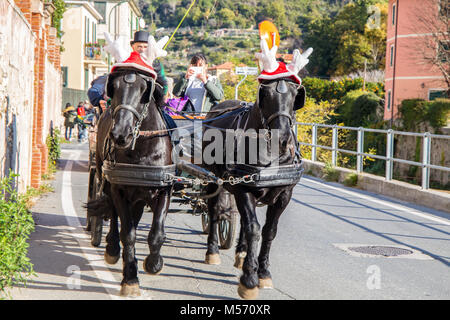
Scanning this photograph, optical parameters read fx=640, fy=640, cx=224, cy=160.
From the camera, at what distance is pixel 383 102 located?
181 ft

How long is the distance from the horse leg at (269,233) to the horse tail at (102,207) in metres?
1.71

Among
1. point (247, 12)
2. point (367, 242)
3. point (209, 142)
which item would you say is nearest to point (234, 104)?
point (209, 142)

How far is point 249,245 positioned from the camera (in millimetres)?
6062

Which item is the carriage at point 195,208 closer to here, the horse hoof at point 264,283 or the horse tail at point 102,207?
the horse tail at point 102,207

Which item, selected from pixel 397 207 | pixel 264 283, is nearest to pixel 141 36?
pixel 264 283

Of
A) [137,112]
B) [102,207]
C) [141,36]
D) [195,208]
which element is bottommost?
[195,208]

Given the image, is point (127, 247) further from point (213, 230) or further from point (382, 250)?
point (382, 250)

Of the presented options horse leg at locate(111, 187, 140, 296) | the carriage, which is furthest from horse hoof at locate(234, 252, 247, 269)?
horse leg at locate(111, 187, 140, 296)

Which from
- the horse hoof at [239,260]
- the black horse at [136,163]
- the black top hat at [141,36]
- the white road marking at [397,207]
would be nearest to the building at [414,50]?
the white road marking at [397,207]

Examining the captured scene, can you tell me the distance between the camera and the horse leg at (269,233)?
21.1 ft

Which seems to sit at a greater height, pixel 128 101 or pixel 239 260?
pixel 128 101

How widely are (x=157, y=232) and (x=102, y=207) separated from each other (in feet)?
3.98

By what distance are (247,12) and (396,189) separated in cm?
12925

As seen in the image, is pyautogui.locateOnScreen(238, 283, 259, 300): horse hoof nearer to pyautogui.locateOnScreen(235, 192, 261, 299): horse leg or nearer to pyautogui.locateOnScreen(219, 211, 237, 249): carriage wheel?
pyautogui.locateOnScreen(235, 192, 261, 299): horse leg
